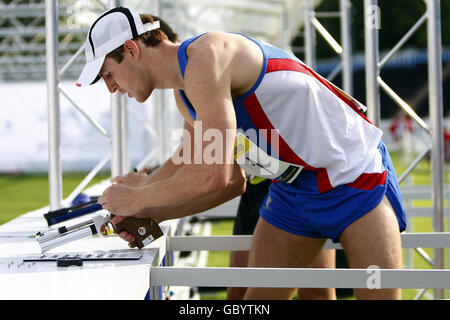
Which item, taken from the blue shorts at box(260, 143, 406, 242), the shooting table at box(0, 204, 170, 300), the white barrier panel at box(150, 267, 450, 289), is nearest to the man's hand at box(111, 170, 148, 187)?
the shooting table at box(0, 204, 170, 300)

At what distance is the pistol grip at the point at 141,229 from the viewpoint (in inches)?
73.7

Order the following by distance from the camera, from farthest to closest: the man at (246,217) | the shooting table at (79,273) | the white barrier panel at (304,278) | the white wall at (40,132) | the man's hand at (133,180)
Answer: the white wall at (40,132) < the man at (246,217) < the man's hand at (133,180) < the white barrier panel at (304,278) < the shooting table at (79,273)

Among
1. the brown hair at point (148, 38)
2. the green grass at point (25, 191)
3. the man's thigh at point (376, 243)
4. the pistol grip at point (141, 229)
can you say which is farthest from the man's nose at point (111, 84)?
the green grass at point (25, 191)

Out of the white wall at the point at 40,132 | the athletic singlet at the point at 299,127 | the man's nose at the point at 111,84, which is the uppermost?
the man's nose at the point at 111,84

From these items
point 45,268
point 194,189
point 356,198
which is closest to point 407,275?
point 356,198

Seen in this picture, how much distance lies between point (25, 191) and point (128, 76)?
1251 centimetres

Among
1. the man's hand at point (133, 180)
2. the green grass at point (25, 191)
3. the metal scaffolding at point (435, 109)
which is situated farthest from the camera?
the green grass at point (25, 191)

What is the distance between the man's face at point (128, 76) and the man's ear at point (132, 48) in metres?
0.02

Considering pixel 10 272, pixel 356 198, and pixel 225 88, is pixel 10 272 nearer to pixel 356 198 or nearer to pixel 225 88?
pixel 225 88

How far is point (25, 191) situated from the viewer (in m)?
13.5

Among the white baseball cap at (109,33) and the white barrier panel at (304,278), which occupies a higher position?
the white baseball cap at (109,33)

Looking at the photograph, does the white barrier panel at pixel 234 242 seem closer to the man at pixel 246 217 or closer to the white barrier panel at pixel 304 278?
the white barrier panel at pixel 304 278

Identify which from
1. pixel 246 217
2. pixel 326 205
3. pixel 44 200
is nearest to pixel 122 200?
pixel 326 205

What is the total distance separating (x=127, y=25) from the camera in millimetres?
1871
